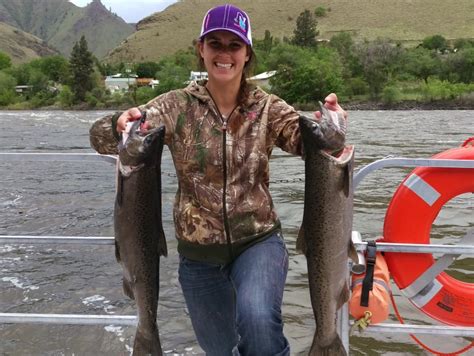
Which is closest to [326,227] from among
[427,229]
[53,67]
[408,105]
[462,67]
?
[427,229]

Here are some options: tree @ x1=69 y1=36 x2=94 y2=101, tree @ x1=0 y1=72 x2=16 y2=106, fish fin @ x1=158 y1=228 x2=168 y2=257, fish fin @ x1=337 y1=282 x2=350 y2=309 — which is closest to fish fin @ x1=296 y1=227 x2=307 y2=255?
fish fin @ x1=337 y1=282 x2=350 y2=309

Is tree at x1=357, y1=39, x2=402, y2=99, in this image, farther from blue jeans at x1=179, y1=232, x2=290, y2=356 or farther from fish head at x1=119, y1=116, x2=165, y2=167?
fish head at x1=119, y1=116, x2=165, y2=167

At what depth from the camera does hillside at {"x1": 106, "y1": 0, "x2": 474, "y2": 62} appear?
449 feet

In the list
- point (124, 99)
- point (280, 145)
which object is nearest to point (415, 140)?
point (280, 145)

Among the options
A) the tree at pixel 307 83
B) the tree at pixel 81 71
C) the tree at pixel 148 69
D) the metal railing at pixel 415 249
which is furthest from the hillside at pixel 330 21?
the metal railing at pixel 415 249

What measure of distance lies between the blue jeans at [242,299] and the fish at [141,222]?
21 cm

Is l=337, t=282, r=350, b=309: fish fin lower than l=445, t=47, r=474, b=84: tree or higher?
lower

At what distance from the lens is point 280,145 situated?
3111 millimetres

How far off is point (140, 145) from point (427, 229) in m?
2.25

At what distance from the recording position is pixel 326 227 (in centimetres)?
292

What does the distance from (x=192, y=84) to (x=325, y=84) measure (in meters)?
73.5

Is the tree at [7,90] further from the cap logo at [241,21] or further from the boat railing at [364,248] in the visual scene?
the cap logo at [241,21]

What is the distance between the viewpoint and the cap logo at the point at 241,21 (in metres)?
2.90

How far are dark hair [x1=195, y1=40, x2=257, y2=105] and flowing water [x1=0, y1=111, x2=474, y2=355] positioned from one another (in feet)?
12.6
